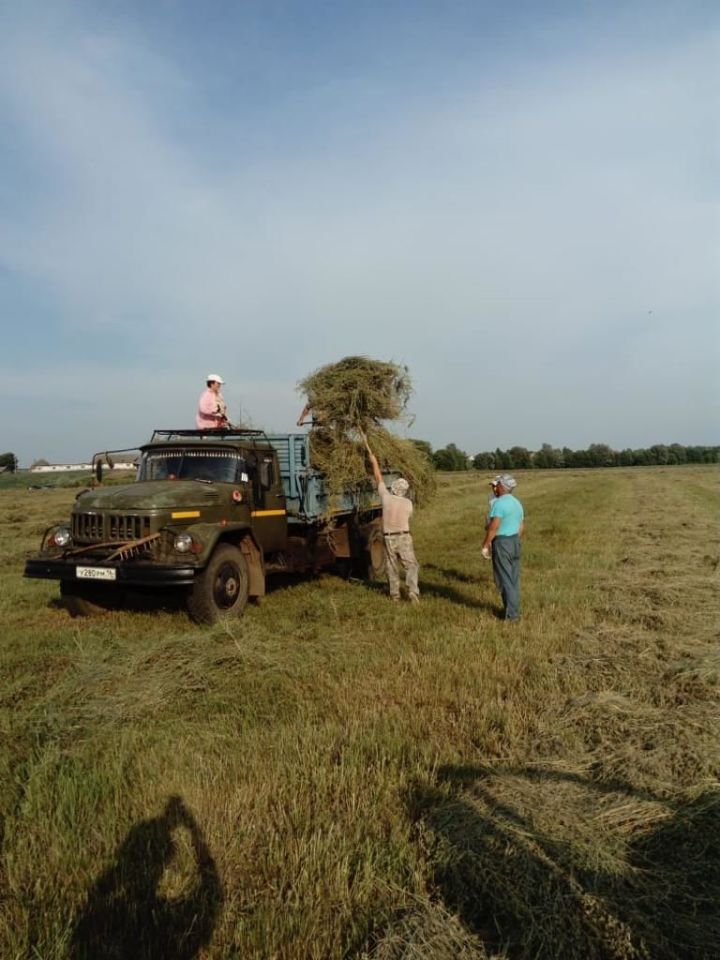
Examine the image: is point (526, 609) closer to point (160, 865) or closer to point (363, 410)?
point (363, 410)

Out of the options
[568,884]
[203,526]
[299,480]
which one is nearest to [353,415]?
[299,480]

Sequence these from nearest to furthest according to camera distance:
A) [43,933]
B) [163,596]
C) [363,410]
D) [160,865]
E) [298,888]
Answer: [43,933] < [298,888] < [160,865] < [163,596] < [363,410]

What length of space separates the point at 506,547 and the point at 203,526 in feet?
11.2

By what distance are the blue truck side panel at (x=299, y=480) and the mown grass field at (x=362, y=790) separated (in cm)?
210

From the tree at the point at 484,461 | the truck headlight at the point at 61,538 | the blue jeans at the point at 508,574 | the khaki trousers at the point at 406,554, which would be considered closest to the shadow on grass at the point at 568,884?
the blue jeans at the point at 508,574

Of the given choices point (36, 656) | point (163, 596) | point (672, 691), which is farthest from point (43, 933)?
point (163, 596)

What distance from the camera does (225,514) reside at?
7.25 meters

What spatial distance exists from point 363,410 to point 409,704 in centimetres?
539

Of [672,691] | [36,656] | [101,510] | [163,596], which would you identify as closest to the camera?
[672,691]

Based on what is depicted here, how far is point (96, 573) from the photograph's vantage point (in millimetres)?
6402

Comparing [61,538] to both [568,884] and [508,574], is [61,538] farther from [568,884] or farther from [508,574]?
[568,884]

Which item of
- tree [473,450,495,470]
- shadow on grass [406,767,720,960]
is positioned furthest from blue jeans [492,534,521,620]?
tree [473,450,495,470]

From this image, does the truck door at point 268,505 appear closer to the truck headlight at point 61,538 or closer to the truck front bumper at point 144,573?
the truck front bumper at point 144,573

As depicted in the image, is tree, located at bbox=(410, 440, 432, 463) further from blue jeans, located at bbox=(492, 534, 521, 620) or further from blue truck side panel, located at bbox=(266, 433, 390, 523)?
blue jeans, located at bbox=(492, 534, 521, 620)
